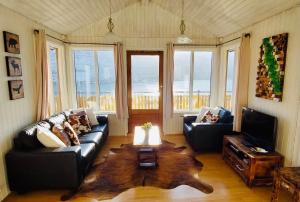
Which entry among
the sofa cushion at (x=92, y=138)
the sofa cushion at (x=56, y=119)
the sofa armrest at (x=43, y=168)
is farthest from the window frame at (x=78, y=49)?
the sofa armrest at (x=43, y=168)

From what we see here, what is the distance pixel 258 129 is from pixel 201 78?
2314mm

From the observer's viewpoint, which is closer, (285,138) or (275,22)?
(285,138)

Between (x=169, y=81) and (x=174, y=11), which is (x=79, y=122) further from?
(x=174, y=11)

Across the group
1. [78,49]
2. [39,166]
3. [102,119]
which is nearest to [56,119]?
[39,166]

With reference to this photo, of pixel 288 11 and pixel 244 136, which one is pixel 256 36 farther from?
pixel 244 136

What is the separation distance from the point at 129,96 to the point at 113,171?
2.14 metres

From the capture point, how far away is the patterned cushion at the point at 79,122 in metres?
3.74

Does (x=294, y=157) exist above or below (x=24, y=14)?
below

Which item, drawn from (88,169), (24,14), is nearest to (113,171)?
(88,169)

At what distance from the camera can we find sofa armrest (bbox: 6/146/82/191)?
8.07 feet

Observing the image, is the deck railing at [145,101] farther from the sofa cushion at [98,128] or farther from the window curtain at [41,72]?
the window curtain at [41,72]

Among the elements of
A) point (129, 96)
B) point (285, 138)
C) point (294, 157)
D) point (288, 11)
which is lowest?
point (294, 157)

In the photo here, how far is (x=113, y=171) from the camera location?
3.16 metres

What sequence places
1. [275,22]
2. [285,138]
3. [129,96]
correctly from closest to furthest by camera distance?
[285,138] → [275,22] → [129,96]
